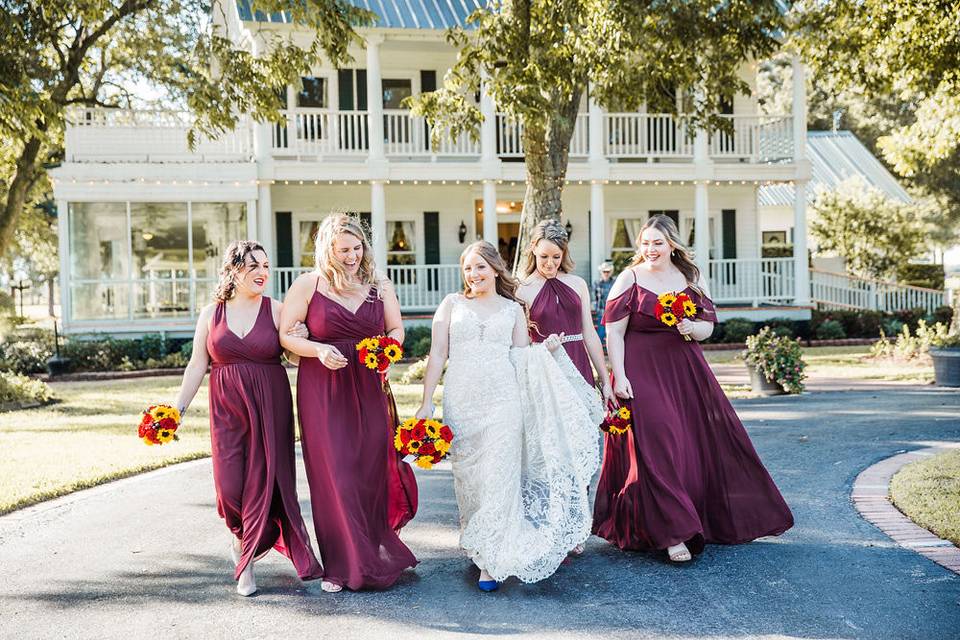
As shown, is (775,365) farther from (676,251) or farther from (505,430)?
(505,430)

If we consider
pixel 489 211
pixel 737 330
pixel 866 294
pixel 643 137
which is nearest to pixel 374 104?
pixel 489 211

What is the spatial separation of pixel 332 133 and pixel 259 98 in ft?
30.7

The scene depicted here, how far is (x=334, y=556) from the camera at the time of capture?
521 cm

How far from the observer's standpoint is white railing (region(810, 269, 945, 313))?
83.4 ft

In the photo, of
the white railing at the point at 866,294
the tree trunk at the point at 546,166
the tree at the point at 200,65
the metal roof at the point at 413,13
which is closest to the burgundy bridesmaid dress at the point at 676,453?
the tree at the point at 200,65

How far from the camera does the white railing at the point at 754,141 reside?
933 inches

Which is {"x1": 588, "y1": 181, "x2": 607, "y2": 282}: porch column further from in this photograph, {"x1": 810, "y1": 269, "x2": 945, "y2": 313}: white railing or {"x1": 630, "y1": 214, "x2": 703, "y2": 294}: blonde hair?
{"x1": 630, "y1": 214, "x2": 703, "y2": 294}: blonde hair

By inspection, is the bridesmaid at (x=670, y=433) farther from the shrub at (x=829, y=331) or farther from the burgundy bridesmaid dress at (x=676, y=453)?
the shrub at (x=829, y=331)

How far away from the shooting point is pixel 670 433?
576 centimetres

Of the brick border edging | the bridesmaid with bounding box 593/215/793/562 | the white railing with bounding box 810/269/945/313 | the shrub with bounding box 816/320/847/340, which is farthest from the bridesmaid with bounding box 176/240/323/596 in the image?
the white railing with bounding box 810/269/945/313

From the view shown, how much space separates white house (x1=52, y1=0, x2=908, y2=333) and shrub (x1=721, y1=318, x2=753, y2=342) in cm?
116

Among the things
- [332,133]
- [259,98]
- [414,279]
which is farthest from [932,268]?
[259,98]

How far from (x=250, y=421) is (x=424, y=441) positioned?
996mm

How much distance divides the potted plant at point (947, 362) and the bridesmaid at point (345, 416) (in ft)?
36.8
